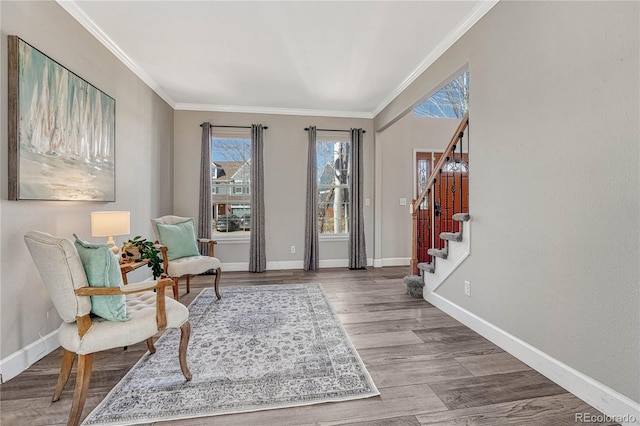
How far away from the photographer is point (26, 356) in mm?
1976

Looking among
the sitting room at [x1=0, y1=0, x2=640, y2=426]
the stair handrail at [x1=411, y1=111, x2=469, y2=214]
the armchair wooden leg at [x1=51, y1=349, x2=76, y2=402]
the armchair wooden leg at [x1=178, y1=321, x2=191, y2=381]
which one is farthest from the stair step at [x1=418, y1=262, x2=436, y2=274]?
the armchair wooden leg at [x1=51, y1=349, x2=76, y2=402]

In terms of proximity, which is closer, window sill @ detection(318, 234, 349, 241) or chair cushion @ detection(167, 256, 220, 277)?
chair cushion @ detection(167, 256, 220, 277)

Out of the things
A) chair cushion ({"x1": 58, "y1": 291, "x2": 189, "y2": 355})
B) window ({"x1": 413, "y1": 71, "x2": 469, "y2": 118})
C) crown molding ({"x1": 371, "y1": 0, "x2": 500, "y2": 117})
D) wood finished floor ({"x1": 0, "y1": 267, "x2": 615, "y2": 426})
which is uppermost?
window ({"x1": 413, "y1": 71, "x2": 469, "y2": 118})

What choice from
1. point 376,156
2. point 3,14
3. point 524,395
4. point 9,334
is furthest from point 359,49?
point 9,334

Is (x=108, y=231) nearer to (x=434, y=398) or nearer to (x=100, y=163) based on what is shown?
(x=100, y=163)

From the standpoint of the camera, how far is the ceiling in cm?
Answer: 239

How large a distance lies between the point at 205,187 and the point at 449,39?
12.8 feet

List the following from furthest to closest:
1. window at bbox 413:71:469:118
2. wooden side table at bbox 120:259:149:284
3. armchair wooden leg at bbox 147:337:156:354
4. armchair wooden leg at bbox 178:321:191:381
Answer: window at bbox 413:71:469:118
wooden side table at bbox 120:259:149:284
armchair wooden leg at bbox 147:337:156:354
armchair wooden leg at bbox 178:321:191:381

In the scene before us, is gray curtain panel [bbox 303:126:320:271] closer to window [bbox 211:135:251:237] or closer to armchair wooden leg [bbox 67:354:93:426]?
window [bbox 211:135:251:237]

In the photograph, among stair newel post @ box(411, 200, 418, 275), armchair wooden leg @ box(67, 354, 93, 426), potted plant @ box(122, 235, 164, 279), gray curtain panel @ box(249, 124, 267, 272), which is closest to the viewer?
armchair wooden leg @ box(67, 354, 93, 426)

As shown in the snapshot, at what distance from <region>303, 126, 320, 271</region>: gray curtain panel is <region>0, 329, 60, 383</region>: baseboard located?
326 centimetres

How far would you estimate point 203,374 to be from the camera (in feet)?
6.16

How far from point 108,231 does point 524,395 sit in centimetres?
329

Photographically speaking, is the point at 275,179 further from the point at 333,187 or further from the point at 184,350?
the point at 184,350
